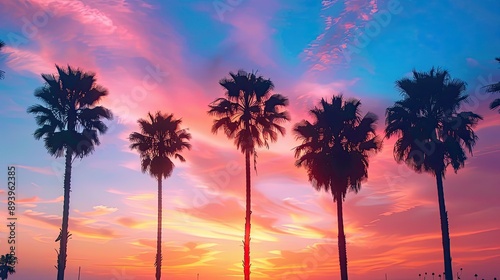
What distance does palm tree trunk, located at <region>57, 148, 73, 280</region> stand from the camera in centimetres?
3972

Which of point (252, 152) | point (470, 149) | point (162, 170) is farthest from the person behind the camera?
point (162, 170)

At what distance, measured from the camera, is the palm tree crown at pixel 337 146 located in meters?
41.7

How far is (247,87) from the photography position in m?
44.2

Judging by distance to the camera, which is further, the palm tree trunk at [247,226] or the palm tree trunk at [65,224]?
the palm tree trunk at [247,226]

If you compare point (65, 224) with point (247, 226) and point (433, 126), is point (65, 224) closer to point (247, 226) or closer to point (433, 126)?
point (247, 226)

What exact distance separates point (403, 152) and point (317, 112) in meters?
8.10

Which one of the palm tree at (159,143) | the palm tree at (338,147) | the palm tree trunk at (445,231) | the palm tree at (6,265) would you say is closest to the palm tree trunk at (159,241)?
the palm tree at (159,143)

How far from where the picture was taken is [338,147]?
139ft

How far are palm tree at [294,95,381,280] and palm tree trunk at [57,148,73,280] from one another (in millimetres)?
19486

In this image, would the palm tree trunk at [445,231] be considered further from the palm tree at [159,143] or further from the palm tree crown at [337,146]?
the palm tree at [159,143]

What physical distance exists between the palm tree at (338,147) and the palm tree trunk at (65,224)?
19.5 metres

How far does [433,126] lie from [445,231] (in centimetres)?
866

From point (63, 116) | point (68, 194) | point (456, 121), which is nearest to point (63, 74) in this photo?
point (63, 116)

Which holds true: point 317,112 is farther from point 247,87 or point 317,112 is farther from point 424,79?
point 424,79
